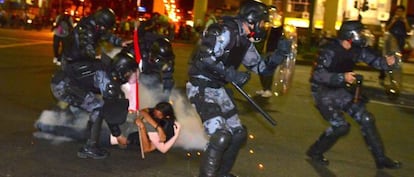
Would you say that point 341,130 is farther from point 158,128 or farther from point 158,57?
point 158,57

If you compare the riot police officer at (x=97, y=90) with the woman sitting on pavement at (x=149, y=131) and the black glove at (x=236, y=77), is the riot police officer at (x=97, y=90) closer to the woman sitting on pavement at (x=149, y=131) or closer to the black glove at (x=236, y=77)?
the woman sitting on pavement at (x=149, y=131)

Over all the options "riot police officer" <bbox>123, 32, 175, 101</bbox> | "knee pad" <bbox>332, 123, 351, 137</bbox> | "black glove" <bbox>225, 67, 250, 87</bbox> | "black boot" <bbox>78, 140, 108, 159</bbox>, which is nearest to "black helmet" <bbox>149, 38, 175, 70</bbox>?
"riot police officer" <bbox>123, 32, 175, 101</bbox>

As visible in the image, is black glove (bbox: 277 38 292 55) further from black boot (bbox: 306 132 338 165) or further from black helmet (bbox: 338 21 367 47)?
black boot (bbox: 306 132 338 165)

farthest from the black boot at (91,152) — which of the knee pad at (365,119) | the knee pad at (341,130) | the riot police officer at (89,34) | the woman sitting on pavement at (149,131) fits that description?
the knee pad at (365,119)

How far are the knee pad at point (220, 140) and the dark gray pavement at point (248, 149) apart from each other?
879 millimetres

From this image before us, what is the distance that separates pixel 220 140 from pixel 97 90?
1909 mm

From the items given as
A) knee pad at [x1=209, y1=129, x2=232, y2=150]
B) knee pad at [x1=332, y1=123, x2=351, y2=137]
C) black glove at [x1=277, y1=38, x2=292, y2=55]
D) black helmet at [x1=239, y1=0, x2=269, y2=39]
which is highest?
black helmet at [x1=239, y1=0, x2=269, y2=39]

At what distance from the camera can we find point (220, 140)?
496cm

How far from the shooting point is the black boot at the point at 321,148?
649cm

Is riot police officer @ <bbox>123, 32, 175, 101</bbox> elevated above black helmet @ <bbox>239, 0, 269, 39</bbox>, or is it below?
below

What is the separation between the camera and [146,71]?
804cm

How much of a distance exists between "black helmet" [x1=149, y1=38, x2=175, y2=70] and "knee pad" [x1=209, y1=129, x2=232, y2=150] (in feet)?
9.92

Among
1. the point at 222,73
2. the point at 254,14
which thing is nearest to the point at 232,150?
the point at 222,73

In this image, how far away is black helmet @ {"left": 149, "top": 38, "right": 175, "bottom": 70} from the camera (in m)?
7.89
